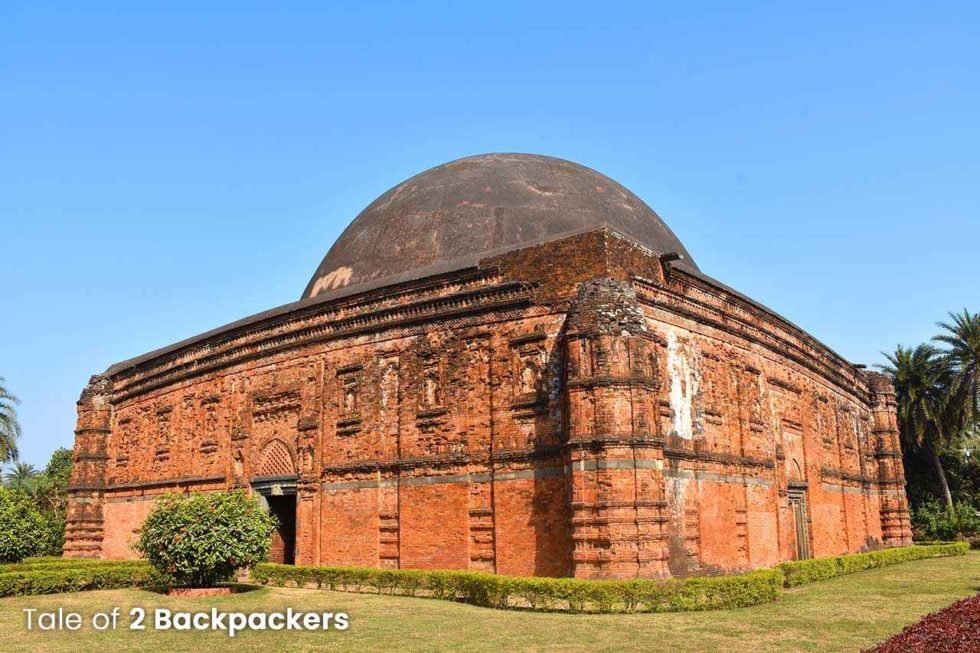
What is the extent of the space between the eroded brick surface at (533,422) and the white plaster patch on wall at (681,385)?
39 mm

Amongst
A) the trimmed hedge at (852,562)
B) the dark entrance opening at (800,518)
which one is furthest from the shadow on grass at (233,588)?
the dark entrance opening at (800,518)

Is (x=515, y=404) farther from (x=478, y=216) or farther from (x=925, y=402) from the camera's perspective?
(x=925, y=402)

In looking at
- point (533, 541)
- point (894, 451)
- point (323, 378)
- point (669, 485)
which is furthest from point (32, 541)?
point (894, 451)

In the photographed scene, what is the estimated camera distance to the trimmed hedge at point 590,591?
10664mm

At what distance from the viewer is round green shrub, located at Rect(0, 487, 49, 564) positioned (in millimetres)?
17953

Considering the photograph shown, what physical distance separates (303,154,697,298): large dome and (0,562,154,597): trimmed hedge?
21.9ft

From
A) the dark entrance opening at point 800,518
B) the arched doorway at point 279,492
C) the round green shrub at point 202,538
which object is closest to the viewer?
the round green shrub at point 202,538

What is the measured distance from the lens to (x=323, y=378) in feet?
52.5

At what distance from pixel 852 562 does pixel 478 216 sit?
10.2 meters

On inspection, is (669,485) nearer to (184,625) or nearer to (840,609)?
(840,609)

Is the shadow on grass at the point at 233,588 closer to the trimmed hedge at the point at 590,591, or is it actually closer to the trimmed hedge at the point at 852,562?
the trimmed hedge at the point at 590,591

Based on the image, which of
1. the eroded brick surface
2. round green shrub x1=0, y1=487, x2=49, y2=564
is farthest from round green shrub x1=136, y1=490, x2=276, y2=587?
round green shrub x1=0, y1=487, x2=49, y2=564

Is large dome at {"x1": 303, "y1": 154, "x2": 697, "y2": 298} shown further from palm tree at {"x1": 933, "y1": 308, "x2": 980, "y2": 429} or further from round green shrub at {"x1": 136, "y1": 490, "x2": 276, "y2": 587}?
palm tree at {"x1": 933, "y1": 308, "x2": 980, "y2": 429}

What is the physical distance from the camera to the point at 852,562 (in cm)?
1656
